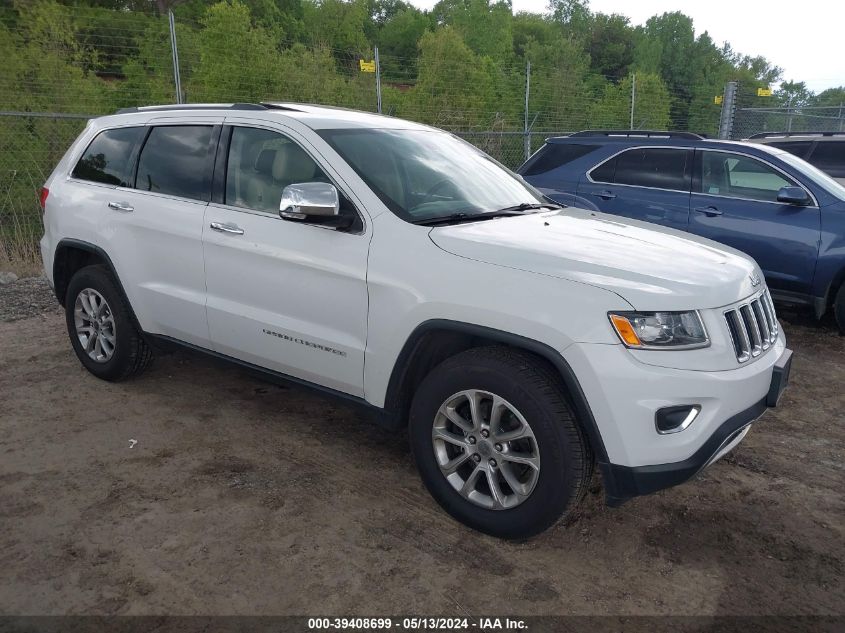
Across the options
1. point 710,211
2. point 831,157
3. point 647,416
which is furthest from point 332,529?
point 831,157

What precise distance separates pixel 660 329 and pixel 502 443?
2.61 ft

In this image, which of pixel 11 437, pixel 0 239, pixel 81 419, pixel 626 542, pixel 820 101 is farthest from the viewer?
pixel 820 101

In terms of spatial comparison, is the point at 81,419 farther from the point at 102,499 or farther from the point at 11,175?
the point at 11,175

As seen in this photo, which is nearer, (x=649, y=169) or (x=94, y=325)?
(x=94, y=325)

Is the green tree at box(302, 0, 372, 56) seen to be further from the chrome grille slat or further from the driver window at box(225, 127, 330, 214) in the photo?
the chrome grille slat

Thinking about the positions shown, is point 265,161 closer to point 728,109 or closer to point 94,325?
point 94,325

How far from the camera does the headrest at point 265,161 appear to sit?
3734 millimetres

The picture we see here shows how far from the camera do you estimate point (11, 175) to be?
11766 mm

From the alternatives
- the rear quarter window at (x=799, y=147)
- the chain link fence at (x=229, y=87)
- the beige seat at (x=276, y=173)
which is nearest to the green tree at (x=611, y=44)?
the chain link fence at (x=229, y=87)

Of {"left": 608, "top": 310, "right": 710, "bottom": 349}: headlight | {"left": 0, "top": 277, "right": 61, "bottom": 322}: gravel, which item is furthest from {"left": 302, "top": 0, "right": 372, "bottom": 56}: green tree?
{"left": 608, "top": 310, "right": 710, "bottom": 349}: headlight

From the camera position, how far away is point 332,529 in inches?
122

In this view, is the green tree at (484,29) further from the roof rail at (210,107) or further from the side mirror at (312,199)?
the side mirror at (312,199)

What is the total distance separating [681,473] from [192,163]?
311cm

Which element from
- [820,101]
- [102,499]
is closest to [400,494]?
[102,499]
